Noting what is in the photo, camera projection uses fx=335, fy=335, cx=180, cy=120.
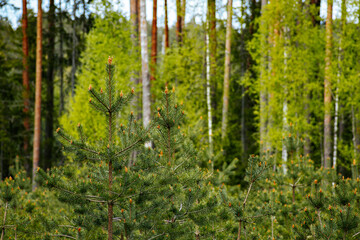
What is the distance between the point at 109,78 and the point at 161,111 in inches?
30.4

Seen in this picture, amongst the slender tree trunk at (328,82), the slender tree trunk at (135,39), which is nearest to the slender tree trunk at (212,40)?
the slender tree trunk at (135,39)

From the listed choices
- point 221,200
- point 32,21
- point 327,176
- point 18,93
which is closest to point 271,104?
point 327,176

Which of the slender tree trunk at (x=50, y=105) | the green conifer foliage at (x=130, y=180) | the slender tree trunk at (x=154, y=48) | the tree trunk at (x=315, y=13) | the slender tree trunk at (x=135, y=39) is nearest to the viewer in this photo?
the green conifer foliage at (x=130, y=180)

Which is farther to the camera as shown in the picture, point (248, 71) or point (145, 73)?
point (248, 71)

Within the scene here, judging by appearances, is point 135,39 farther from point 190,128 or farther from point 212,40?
point 190,128

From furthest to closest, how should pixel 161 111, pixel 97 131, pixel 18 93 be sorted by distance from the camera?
pixel 18 93, pixel 97 131, pixel 161 111

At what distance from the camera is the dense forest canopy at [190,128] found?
11.6 feet

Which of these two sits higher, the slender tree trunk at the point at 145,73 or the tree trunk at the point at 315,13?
the tree trunk at the point at 315,13

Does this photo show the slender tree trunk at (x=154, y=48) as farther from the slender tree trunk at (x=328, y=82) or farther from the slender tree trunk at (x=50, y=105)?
the slender tree trunk at (x=328, y=82)

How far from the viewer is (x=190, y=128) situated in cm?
508

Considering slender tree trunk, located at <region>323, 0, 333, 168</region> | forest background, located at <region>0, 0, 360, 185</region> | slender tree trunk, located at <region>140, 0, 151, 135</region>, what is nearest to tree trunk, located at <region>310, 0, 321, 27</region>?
forest background, located at <region>0, 0, 360, 185</region>

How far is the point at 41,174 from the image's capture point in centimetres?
332

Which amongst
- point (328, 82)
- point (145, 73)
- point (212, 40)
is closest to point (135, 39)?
point (212, 40)

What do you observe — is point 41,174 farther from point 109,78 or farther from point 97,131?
point 97,131
